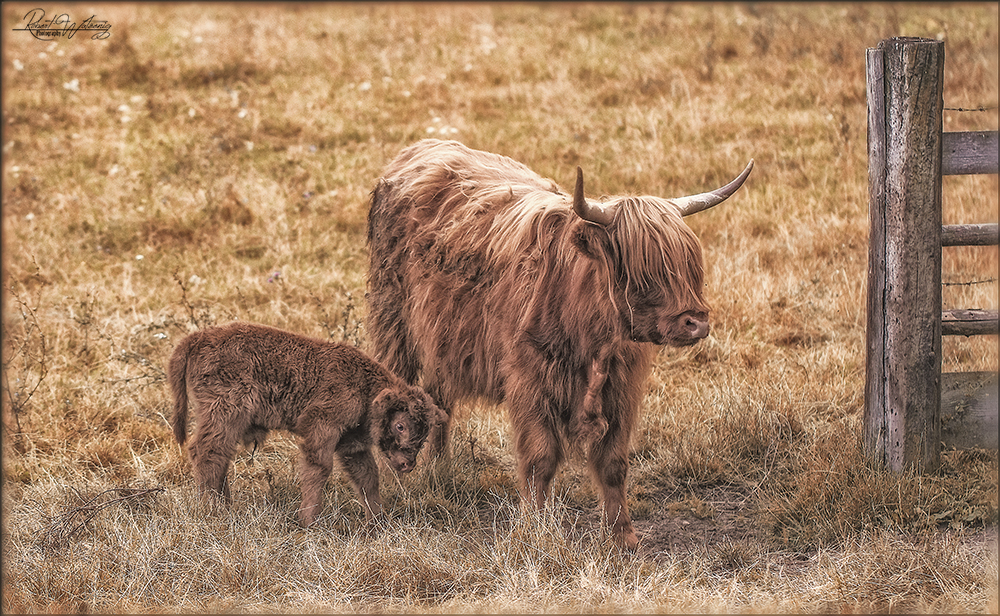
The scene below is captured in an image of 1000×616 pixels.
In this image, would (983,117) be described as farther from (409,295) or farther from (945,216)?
(409,295)

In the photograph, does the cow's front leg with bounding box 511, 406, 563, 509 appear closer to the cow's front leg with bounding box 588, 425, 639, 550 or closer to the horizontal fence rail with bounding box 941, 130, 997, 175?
the cow's front leg with bounding box 588, 425, 639, 550

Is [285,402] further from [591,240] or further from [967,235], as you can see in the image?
[967,235]

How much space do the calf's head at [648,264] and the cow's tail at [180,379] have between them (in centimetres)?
187

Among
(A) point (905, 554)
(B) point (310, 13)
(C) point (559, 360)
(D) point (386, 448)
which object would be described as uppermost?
(B) point (310, 13)

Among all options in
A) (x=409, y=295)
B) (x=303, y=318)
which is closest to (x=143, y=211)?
(x=303, y=318)

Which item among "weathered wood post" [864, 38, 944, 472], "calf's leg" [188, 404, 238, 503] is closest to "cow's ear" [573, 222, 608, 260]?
"weathered wood post" [864, 38, 944, 472]

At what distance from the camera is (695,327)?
12.4 ft

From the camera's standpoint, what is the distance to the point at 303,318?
6.92 metres

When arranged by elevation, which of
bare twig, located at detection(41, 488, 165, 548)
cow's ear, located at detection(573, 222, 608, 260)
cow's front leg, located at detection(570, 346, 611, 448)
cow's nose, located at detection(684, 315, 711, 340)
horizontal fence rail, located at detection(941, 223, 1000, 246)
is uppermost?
cow's ear, located at detection(573, 222, 608, 260)

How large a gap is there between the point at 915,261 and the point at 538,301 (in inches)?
71.6

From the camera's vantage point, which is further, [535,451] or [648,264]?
[535,451]

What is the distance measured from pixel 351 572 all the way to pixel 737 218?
529 centimetres

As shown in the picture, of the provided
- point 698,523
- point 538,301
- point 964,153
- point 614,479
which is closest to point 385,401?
point 538,301

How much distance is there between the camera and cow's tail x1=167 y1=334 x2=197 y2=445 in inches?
174
